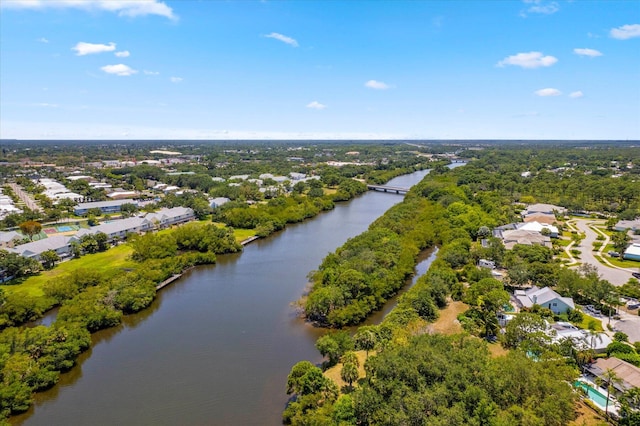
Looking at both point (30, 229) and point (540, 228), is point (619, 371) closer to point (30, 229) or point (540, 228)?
point (540, 228)

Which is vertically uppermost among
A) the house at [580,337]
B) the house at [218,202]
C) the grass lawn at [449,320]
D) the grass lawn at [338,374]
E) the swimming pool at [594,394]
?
the house at [218,202]

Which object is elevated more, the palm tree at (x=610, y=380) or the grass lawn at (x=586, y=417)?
the palm tree at (x=610, y=380)

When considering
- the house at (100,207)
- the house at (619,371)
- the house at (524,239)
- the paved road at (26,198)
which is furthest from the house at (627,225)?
the paved road at (26,198)

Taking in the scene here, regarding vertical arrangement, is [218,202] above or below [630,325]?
above

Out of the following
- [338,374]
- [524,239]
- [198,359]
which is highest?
[524,239]

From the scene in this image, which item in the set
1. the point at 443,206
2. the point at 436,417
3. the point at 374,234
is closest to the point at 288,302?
the point at 374,234

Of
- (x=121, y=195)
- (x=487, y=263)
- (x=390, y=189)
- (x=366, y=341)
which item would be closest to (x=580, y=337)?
(x=366, y=341)

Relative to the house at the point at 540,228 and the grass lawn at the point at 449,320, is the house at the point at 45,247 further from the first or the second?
the house at the point at 540,228

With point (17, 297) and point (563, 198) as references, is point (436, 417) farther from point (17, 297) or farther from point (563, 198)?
point (563, 198)
